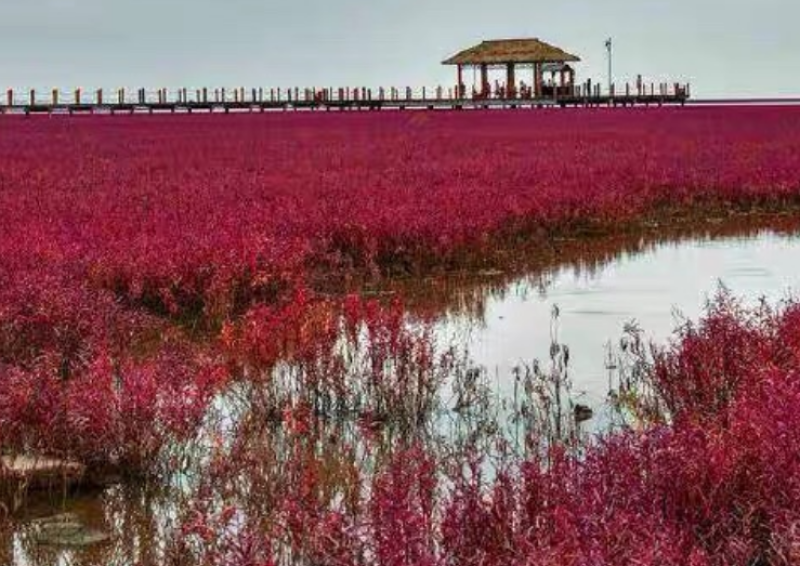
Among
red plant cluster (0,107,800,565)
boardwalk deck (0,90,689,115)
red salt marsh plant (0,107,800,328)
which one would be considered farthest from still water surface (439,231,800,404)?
boardwalk deck (0,90,689,115)

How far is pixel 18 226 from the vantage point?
48.2ft

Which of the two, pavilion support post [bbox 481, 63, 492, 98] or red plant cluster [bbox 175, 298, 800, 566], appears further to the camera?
pavilion support post [bbox 481, 63, 492, 98]

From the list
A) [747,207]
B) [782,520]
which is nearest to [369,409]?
[782,520]

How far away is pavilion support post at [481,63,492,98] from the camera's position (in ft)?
257

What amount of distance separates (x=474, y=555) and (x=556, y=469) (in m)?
0.67

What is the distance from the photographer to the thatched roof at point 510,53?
257 ft

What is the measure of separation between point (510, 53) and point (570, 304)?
69070mm

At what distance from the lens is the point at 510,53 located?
80.1 metres

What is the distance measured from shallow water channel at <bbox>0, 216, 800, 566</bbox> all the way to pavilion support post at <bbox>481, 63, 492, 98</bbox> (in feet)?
195

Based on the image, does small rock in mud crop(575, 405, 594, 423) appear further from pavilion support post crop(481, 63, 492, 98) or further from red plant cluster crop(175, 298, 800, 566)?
pavilion support post crop(481, 63, 492, 98)

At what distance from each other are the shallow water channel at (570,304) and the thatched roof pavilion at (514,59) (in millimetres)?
59769

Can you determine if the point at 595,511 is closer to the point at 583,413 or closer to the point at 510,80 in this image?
the point at 583,413

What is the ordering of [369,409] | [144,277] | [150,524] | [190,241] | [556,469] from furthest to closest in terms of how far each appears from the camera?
[190,241]
[144,277]
[369,409]
[150,524]
[556,469]

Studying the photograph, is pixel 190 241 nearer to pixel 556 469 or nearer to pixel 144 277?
pixel 144 277
